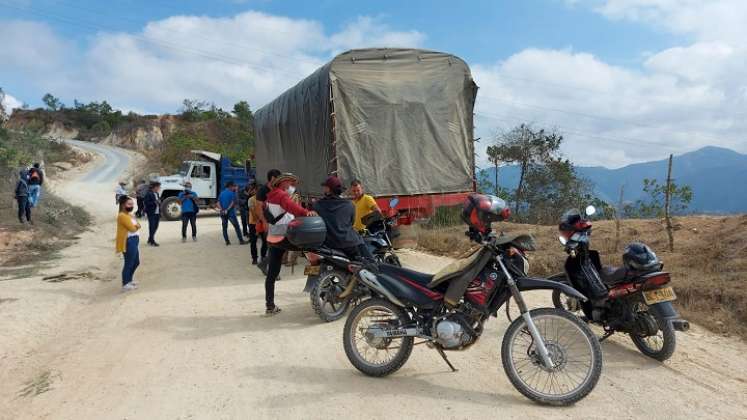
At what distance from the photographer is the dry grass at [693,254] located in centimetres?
529

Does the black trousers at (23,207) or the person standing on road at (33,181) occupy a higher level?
the person standing on road at (33,181)

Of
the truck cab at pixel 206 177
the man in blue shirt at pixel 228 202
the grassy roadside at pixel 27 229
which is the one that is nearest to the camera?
the grassy roadside at pixel 27 229

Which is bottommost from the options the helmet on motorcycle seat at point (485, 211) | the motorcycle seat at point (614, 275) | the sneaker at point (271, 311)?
the sneaker at point (271, 311)

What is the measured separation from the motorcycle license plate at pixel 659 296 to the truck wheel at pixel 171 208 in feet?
55.2

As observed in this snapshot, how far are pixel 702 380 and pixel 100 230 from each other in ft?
52.0

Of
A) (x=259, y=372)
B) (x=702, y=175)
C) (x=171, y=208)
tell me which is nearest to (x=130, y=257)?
(x=259, y=372)

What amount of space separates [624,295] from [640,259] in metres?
0.33

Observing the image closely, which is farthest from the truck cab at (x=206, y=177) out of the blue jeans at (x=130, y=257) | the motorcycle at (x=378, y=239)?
the motorcycle at (x=378, y=239)

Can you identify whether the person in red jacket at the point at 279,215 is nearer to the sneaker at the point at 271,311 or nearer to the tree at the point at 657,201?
the sneaker at the point at 271,311

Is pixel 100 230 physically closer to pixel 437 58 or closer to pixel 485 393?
pixel 437 58

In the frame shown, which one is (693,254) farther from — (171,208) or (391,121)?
(171,208)

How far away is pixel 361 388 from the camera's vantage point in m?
3.61

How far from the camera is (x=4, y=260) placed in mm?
9586

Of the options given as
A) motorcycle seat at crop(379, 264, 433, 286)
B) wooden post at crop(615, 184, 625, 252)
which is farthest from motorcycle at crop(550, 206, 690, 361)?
wooden post at crop(615, 184, 625, 252)
